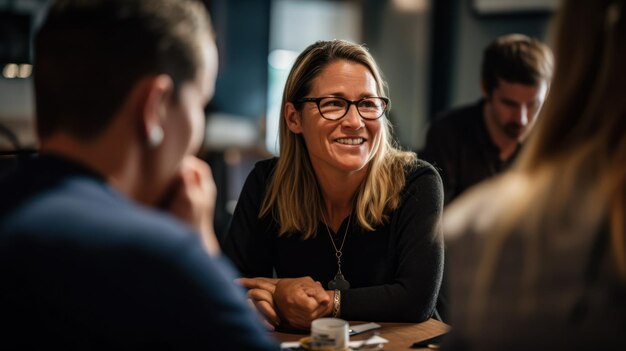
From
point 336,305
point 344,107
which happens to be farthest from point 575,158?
point 344,107

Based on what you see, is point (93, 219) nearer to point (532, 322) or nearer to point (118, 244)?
point (118, 244)

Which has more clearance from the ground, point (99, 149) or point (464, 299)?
point (99, 149)

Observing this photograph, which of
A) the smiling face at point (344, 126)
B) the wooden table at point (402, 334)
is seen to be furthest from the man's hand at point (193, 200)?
the smiling face at point (344, 126)

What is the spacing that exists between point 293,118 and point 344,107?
0.19 meters

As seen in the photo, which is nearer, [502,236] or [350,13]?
[502,236]

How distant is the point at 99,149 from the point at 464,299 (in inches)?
21.6

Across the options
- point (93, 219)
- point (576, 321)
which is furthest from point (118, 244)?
point (576, 321)

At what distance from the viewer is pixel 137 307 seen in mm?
846

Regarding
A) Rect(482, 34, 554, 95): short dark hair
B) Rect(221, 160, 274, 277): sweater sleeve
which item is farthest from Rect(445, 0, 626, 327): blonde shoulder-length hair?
Rect(482, 34, 554, 95): short dark hair

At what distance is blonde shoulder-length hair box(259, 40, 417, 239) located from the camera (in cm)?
211

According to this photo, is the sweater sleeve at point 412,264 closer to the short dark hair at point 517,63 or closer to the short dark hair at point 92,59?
the short dark hair at point 92,59

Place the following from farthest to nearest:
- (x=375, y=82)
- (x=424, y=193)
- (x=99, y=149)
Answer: (x=375, y=82), (x=424, y=193), (x=99, y=149)

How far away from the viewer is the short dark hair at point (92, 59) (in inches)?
38.2

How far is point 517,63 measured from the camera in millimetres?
3141
